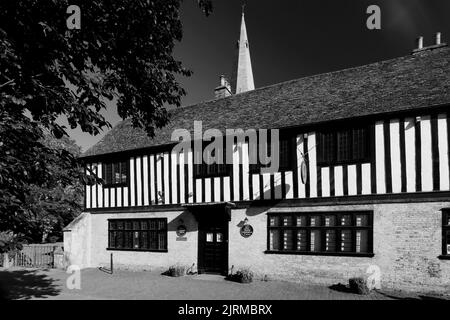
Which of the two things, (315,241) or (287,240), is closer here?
(315,241)

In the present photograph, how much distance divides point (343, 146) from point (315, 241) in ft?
11.6

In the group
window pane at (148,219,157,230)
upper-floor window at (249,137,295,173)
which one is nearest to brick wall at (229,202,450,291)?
upper-floor window at (249,137,295,173)

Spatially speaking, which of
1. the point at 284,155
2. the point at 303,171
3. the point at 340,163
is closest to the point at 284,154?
the point at 284,155

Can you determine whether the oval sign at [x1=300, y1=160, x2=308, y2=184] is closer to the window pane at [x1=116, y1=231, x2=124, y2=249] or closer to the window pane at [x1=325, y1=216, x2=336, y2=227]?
the window pane at [x1=325, y1=216, x2=336, y2=227]

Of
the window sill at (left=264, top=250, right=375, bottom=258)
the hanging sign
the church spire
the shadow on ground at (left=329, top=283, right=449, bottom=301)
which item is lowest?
the shadow on ground at (left=329, top=283, right=449, bottom=301)

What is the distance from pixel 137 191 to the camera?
670 inches

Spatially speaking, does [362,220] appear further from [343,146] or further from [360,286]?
[343,146]

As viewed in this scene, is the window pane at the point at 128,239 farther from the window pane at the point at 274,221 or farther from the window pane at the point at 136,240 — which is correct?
the window pane at the point at 274,221

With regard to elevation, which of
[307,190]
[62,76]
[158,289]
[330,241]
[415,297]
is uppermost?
[62,76]

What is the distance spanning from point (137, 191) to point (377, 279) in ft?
35.7

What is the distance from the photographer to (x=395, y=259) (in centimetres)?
1144

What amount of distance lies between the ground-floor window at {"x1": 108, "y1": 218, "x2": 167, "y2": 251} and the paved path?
5.41 feet

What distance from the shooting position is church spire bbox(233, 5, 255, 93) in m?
39.3

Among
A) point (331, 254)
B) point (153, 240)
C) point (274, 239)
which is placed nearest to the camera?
point (331, 254)
